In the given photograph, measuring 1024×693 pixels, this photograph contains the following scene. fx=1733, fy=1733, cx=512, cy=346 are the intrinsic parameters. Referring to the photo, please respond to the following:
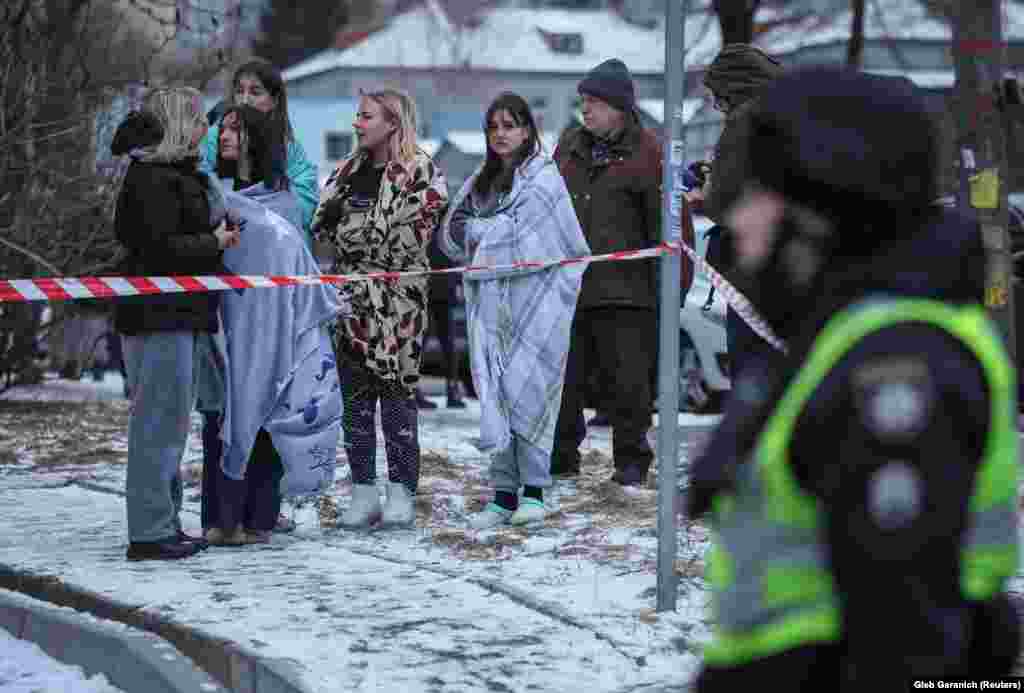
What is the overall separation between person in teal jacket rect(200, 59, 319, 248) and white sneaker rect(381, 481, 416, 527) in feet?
3.75

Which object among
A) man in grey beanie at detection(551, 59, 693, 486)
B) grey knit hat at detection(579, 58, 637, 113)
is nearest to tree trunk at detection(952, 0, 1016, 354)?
man in grey beanie at detection(551, 59, 693, 486)

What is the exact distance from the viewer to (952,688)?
210cm

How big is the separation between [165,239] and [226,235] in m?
0.24

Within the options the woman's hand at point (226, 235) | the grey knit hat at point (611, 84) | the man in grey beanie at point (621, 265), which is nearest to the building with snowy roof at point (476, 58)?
the man in grey beanie at point (621, 265)

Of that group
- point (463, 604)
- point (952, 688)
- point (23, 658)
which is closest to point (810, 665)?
point (952, 688)

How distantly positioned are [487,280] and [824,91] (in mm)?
5023

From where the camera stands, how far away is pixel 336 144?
6956cm

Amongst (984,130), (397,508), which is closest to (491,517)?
(397,508)

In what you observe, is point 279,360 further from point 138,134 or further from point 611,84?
point 611,84

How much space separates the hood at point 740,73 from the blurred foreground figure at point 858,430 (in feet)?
13.0

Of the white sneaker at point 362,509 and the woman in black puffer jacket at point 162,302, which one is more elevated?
the woman in black puffer jacket at point 162,302

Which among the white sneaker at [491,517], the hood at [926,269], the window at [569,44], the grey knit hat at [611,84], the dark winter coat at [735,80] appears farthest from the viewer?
the window at [569,44]

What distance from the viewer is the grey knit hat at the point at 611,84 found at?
7914mm

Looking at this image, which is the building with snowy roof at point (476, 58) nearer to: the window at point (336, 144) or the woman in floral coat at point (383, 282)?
the window at point (336, 144)
